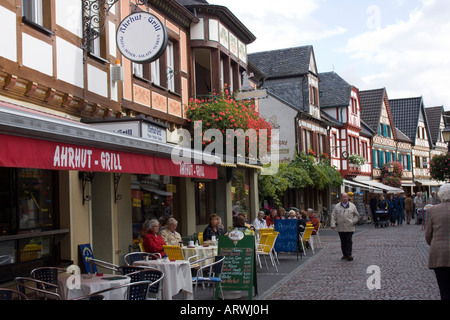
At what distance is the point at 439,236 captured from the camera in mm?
6898

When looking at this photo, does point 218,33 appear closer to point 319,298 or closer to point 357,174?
point 319,298

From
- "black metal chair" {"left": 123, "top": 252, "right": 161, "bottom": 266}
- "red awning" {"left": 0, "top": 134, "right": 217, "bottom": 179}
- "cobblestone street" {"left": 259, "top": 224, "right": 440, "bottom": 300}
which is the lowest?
"cobblestone street" {"left": 259, "top": 224, "right": 440, "bottom": 300}

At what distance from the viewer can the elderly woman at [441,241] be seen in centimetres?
676

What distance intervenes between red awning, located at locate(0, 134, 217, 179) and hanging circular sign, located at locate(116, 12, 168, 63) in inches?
92.0

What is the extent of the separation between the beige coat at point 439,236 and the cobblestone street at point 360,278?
2.44 metres

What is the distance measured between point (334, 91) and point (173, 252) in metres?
33.0

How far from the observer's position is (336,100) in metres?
40.8

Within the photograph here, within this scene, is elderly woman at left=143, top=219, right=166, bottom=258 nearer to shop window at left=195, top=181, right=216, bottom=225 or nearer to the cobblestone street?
the cobblestone street

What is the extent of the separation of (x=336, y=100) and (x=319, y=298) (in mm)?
32658

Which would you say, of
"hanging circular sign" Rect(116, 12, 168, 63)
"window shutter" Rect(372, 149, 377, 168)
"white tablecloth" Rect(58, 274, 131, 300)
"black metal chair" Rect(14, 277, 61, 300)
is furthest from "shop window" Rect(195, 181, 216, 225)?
"window shutter" Rect(372, 149, 377, 168)

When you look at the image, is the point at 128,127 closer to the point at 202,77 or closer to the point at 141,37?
the point at 141,37

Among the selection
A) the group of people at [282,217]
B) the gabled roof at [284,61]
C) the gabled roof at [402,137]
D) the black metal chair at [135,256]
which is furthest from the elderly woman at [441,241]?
the gabled roof at [402,137]

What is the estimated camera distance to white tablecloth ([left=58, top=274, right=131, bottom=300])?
671cm

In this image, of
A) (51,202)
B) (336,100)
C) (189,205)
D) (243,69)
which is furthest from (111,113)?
(336,100)
